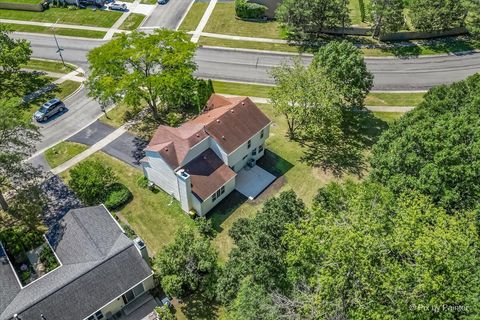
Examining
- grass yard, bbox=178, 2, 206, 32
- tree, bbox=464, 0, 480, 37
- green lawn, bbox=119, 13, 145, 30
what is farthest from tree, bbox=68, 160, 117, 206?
tree, bbox=464, 0, 480, 37

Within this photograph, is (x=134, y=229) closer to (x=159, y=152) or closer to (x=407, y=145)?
(x=159, y=152)

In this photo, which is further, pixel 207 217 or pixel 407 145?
pixel 207 217

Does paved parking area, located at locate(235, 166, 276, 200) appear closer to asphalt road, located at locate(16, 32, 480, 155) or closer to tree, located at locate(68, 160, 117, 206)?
tree, located at locate(68, 160, 117, 206)

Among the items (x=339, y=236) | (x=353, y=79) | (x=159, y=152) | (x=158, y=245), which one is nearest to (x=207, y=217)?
(x=158, y=245)

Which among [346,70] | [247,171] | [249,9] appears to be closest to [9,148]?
[247,171]

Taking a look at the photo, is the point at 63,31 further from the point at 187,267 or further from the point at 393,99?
the point at 393,99

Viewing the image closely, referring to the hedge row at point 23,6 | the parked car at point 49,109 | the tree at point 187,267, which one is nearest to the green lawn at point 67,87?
the parked car at point 49,109
